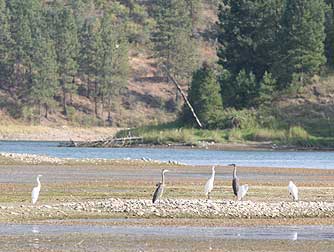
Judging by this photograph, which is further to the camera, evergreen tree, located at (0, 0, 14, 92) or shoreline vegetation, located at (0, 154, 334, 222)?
evergreen tree, located at (0, 0, 14, 92)

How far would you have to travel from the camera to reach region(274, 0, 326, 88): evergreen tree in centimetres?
10119

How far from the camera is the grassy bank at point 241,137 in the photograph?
314 ft

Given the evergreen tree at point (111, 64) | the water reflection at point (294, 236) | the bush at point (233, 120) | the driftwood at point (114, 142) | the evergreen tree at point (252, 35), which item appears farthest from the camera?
the evergreen tree at point (111, 64)

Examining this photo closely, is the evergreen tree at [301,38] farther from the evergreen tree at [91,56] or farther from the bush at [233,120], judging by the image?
the evergreen tree at [91,56]

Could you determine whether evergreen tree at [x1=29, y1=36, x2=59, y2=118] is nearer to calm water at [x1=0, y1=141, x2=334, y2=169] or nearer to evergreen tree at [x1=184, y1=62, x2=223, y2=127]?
evergreen tree at [x1=184, y1=62, x2=223, y2=127]

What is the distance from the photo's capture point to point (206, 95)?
331 feet

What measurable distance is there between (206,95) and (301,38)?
388 inches

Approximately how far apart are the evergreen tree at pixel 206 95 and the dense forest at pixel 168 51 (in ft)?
0.29

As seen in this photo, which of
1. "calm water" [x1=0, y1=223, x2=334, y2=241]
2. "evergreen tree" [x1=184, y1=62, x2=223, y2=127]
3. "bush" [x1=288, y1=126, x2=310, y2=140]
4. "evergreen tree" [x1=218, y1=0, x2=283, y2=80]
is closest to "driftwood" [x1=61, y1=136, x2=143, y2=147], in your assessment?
"evergreen tree" [x1=184, y1=62, x2=223, y2=127]

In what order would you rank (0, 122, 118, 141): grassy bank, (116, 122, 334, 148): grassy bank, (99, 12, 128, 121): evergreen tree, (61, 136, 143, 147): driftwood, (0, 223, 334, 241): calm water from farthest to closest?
(99, 12, 128, 121): evergreen tree
(0, 122, 118, 141): grassy bank
(61, 136, 143, 147): driftwood
(116, 122, 334, 148): grassy bank
(0, 223, 334, 241): calm water

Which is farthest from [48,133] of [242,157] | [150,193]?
[150,193]

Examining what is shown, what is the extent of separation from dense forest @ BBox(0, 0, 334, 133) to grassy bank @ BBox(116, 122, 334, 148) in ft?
4.68

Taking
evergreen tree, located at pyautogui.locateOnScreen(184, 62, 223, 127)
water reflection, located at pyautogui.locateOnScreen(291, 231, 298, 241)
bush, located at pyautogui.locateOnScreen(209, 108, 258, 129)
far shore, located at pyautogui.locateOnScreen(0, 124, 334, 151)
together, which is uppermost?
evergreen tree, located at pyautogui.locateOnScreen(184, 62, 223, 127)

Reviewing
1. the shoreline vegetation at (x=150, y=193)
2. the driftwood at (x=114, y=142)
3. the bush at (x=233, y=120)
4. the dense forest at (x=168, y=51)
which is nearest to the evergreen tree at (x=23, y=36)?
the dense forest at (x=168, y=51)
